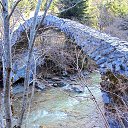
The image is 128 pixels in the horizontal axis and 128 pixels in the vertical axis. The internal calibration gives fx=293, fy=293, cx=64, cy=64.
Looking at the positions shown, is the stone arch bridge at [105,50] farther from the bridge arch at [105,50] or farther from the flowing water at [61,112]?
the flowing water at [61,112]

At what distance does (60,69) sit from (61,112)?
6.70 meters

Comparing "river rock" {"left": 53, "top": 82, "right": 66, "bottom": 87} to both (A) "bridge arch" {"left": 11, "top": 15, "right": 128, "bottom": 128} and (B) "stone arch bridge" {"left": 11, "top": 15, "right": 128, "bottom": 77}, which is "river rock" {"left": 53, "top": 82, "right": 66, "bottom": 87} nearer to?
(B) "stone arch bridge" {"left": 11, "top": 15, "right": 128, "bottom": 77}

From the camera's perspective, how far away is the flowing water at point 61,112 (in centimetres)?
885

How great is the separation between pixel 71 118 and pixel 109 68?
130 inches

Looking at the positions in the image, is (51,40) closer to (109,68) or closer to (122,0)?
(109,68)

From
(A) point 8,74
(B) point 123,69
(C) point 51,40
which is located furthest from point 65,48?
(A) point 8,74

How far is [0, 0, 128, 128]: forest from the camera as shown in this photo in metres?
2.78

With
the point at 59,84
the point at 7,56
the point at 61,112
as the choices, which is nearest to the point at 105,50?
the point at 61,112

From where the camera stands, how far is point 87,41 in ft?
31.7

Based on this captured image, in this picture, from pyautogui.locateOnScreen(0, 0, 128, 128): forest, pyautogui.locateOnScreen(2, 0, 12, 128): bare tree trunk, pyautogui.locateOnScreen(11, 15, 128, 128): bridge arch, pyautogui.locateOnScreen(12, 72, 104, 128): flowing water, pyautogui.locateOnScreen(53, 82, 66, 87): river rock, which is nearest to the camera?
pyautogui.locateOnScreen(2, 0, 12, 128): bare tree trunk

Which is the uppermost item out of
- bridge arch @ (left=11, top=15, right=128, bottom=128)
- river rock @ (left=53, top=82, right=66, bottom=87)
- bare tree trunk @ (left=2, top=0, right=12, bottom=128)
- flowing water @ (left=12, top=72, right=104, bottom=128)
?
bare tree trunk @ (left=2, top=0, right=12, bottom=128)

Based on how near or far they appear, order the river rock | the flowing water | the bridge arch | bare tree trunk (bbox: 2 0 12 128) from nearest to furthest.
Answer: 1. bare tree trunk (bbox: 2 0 12 128)
2. the bridge arch
3. the flowing water
4. the river rock

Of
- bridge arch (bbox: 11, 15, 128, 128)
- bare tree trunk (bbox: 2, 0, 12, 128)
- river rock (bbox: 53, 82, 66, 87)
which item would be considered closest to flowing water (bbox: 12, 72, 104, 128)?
river rock (bbox: 53, 82, 66, 87)

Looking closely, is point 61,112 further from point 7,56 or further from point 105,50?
point 7,56
